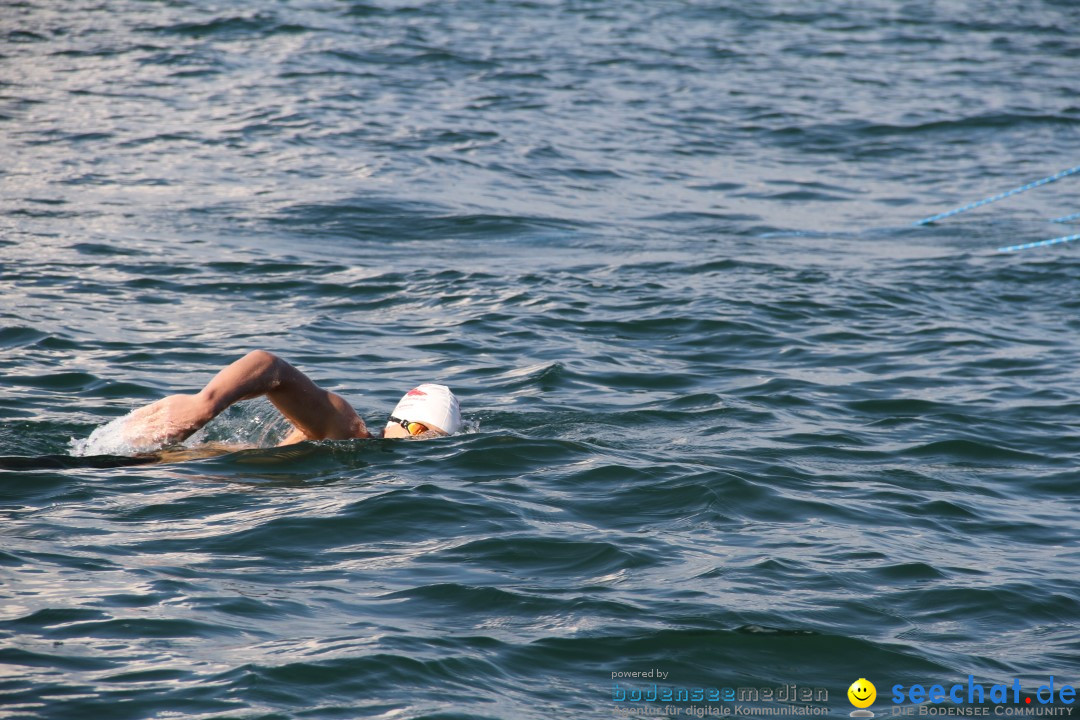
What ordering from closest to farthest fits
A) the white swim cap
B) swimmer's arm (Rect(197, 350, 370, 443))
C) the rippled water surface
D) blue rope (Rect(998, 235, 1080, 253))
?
the rippled water surface < swimmer's arm (Rect(197, 350, 370, 443)) < the white swim cap < blue rope (Rect(998, 235, 1080, 253))

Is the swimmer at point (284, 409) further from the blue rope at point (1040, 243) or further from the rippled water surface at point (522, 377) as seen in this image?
the blue rope at point (1040, 243)

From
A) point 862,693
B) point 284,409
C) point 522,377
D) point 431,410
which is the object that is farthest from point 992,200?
point 862,693

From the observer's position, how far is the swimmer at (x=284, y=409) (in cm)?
684

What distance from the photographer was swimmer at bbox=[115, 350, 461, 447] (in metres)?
6.84

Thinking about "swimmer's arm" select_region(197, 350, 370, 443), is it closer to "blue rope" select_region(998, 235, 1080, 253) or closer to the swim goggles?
the swim goggles

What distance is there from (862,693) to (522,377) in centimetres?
484

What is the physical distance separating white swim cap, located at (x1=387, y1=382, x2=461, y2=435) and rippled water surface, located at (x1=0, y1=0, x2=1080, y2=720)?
0.45ft

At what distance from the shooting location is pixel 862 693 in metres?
5.12

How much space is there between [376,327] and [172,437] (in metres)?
3.93

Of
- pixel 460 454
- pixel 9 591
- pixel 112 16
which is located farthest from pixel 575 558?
pixel 112 16

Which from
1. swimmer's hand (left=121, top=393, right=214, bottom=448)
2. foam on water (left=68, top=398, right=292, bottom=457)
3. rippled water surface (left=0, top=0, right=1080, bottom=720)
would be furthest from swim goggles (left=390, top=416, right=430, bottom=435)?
swimmer's hand (left=121, top=393, right=214, bottom=448)

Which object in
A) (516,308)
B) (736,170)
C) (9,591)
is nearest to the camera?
(9,591)

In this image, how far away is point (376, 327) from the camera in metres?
10.9

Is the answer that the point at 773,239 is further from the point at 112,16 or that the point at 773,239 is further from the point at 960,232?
the point at 112,16
